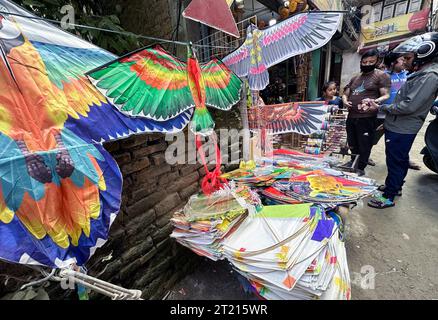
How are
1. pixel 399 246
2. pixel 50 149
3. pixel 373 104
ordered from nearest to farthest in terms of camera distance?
pixel 50 149, pixel 399 246, pixel 373 104

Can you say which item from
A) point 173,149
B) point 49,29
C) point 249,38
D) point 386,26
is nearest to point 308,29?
point 249,38

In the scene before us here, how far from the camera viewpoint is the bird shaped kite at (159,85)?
108 cm

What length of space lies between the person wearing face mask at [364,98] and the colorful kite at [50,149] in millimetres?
2674

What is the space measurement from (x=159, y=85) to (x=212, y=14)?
645mm

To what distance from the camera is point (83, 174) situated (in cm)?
89

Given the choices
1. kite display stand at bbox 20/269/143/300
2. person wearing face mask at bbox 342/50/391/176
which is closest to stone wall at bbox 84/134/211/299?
kite display stand at bbox 20/269/143/300

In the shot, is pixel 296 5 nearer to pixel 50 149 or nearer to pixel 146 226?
pixel 146 226

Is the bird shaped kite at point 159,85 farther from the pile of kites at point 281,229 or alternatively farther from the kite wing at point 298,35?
the pile of kites at point 281,229

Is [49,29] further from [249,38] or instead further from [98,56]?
[249,38]

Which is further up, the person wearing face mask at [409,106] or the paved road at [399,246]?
the person wearing face mask at [409,106]

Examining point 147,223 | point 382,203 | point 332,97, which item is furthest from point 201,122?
point 332,97

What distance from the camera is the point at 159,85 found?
1271 mm

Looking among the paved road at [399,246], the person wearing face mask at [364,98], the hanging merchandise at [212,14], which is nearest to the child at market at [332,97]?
the person wearing face mask at [364,98]

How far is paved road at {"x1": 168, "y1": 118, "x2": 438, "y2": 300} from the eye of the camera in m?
1.66
